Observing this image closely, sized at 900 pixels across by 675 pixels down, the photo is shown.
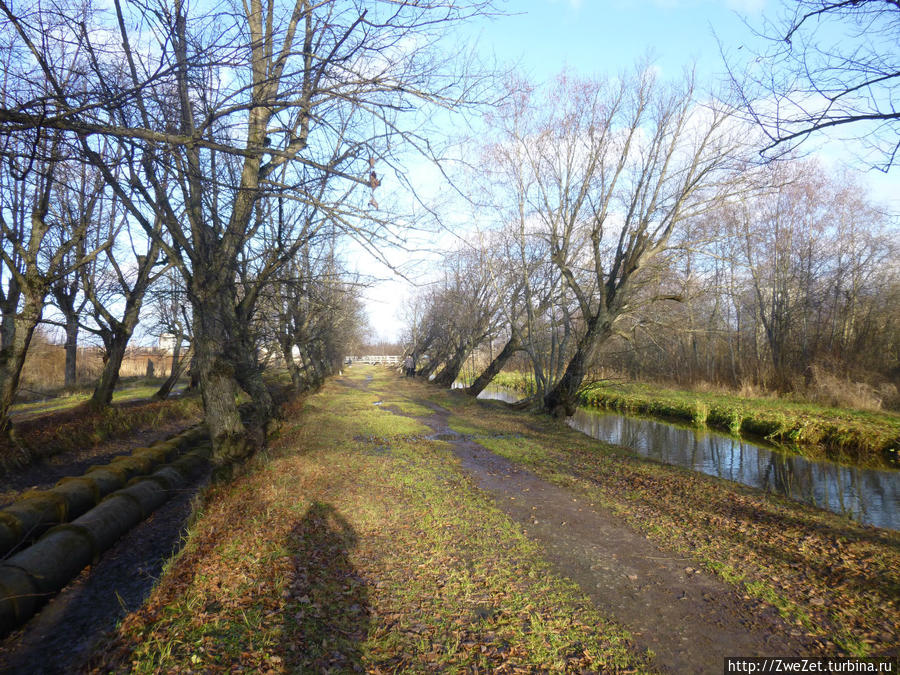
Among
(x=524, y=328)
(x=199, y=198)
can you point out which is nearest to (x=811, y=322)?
(x=524, y=328)

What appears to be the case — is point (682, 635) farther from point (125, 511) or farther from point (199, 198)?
point (199, 198)

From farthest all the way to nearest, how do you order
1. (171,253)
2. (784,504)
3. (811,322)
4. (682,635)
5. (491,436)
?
1. (811,322)
2. (491,436)
3. (171,253)
4. (784,504)
5. (682,635)

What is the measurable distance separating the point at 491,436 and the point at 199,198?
7894 millimetres

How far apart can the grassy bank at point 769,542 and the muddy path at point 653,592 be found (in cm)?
20

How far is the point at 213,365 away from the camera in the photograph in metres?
7.70

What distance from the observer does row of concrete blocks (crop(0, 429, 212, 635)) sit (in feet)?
13.9

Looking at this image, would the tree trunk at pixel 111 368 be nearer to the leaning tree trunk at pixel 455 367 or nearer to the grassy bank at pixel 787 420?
the grassy bank at pixel 787 420

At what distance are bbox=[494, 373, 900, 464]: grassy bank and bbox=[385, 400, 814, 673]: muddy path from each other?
9935mm

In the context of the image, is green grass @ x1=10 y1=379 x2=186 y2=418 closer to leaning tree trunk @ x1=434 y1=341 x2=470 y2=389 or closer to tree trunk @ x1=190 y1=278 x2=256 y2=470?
tree trunk @ x1=190 y1=278 x2=256 y2=470

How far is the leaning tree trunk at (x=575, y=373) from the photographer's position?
43.9ft

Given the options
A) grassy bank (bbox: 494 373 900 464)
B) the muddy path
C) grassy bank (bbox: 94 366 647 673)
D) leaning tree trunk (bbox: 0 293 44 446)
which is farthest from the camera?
grassy bank (bbox: 494 373 900 464)

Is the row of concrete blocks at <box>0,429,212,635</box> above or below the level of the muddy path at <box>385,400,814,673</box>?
below

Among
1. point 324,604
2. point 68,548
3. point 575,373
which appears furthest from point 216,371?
point 575,373

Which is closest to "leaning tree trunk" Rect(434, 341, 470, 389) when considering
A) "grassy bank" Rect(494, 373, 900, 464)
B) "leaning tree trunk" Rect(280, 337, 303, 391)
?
"grassy bank" Rect(494, 373, 900, 464)
